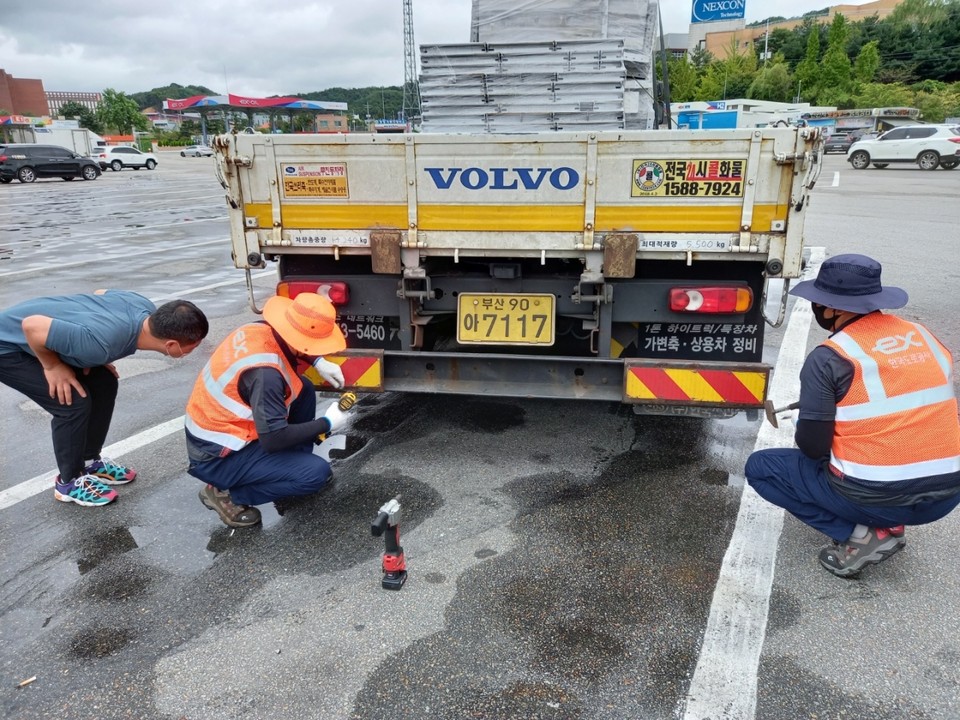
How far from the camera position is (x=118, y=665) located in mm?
2561

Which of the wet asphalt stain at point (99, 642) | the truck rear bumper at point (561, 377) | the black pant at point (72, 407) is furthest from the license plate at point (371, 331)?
the wet asphalt stain at point (99, 642)

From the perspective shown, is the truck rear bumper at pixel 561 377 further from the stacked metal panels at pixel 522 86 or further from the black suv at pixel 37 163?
the black suv at pixel 37 163

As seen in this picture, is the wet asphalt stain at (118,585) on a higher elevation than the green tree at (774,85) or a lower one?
lower

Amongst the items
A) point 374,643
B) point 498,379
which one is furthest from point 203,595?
point 498,379

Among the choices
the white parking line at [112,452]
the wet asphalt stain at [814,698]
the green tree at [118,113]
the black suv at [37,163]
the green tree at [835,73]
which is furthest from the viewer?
the green tree at [118,113]

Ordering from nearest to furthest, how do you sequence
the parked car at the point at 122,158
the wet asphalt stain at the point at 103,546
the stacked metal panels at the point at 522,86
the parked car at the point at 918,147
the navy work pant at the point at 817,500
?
the navy work pant at the point at 817,500, the wet asphalt stain at the point at 103,546, the stacked metal panels at the point at 522,86, the parked car at the point at 918,147, the parked car at the point at 122,158

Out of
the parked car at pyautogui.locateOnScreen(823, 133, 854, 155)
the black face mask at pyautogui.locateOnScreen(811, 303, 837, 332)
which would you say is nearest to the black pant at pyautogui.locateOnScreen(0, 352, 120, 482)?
the black face mask at pyautogui.locateOnScreen(811, 303, 837, 332)

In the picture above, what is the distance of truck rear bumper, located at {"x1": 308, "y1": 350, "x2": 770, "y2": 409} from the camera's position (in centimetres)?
377

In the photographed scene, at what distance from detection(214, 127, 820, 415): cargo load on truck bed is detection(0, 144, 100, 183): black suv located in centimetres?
3279

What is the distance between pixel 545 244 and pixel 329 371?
1.38 meters

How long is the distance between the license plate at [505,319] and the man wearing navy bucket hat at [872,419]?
1364mm

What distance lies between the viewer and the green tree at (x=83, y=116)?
78.7 m

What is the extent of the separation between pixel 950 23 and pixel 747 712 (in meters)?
87.8

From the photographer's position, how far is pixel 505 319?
3951 mm
